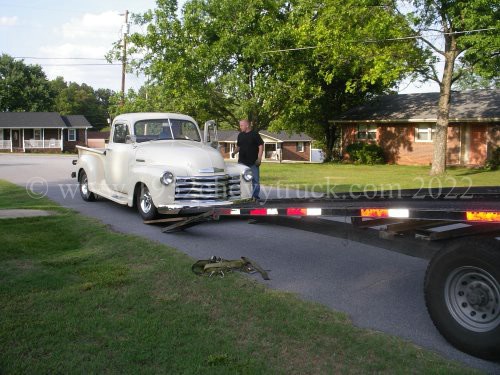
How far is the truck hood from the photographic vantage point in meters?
9.77

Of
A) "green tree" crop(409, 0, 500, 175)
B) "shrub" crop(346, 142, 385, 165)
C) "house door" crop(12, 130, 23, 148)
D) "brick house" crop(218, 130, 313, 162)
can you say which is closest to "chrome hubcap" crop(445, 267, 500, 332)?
"green tree" crop(409, 0, 500, 175)

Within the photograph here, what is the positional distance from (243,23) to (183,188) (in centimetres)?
2273

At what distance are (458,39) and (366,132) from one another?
1562 centimetres

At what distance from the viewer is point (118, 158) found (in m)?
11.3

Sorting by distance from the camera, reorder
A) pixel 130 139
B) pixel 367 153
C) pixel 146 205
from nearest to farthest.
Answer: pixel 146 205
pixel 130 139
pixel 367 153

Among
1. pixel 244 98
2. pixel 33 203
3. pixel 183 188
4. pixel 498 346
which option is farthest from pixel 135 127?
pixel 244 98

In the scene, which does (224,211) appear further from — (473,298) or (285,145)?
(285,145)

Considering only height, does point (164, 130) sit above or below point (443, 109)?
below

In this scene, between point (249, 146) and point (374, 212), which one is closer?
point (374, 212)

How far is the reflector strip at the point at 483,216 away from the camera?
3965 mm

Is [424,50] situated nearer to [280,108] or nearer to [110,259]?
[280,108]

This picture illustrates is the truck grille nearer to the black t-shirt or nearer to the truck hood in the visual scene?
the truck hood

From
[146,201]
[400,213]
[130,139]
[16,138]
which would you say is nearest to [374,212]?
[400,213]

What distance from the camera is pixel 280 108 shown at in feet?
107
